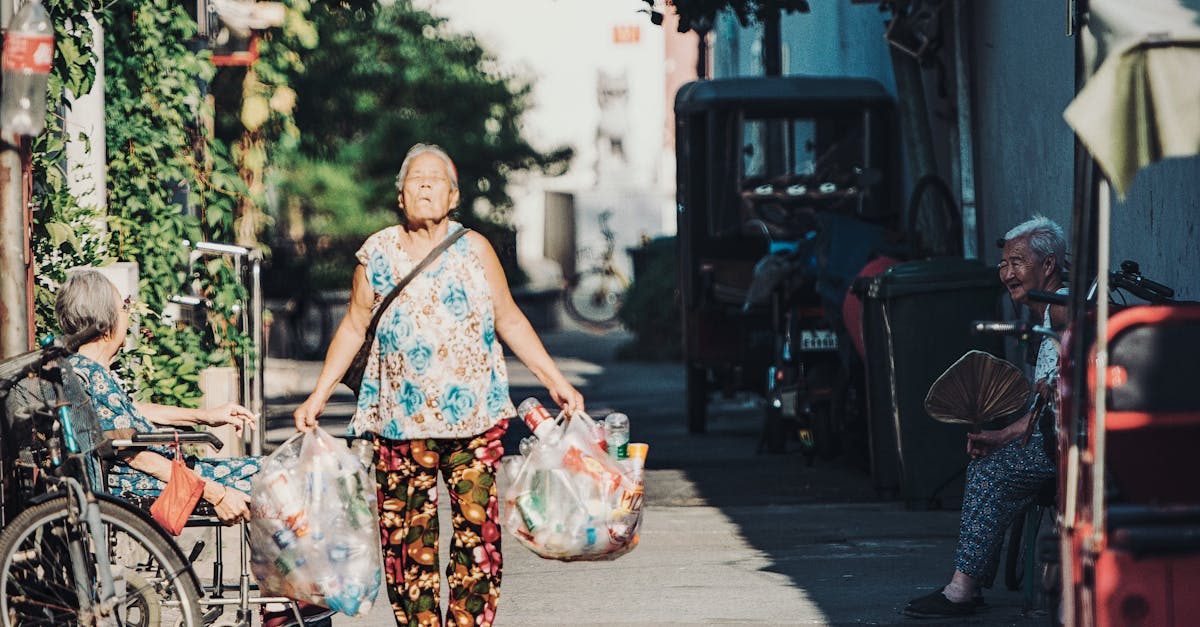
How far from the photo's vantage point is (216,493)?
20.7 feet

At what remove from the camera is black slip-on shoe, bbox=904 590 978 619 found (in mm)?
7438

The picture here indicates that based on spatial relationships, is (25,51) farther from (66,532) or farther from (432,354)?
(432,354)

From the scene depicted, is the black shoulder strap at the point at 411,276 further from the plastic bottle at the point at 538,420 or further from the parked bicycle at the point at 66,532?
the parked bicycle at the point at 66,532

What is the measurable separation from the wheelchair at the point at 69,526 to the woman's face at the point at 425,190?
1044 millimetres

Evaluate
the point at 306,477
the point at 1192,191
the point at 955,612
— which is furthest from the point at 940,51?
the point at 306,477

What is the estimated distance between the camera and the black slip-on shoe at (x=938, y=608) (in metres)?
7.44

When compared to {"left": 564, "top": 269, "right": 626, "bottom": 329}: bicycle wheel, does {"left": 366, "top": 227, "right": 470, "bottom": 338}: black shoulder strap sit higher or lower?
higher

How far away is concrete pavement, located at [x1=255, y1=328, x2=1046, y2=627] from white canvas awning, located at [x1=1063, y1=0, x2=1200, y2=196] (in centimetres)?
295

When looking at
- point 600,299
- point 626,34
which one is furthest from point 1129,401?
point 626,34

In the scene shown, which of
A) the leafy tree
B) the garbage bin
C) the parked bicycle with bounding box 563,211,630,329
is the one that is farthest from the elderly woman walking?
the parked bicycle with bounding box 563,211,630,329

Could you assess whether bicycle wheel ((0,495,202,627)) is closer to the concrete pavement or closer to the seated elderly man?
the concrete pavement

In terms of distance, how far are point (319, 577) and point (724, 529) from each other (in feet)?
13.8

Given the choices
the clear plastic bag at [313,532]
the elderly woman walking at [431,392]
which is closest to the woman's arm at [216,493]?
the clear plastic bag at [313,532]

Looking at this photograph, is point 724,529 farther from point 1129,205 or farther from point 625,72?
point 625,72
